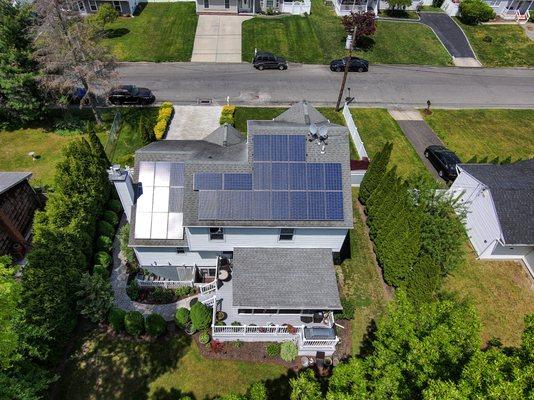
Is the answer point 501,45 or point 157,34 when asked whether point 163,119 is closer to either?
point 157,34

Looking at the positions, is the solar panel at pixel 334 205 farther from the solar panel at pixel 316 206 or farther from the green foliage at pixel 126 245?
the green foliage at pixel 126 245

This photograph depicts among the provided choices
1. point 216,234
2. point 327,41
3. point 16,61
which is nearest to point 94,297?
point 216,234

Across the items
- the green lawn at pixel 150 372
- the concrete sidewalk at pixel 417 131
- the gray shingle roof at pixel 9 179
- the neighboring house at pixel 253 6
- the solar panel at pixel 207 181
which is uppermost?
the solar panel at pixel 207 181

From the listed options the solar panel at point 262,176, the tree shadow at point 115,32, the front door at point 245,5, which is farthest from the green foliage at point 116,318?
the front door at point 245,5

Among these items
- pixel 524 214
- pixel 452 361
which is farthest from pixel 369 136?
pixel 452 361

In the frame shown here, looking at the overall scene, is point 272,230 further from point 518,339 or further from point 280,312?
point 518,339
